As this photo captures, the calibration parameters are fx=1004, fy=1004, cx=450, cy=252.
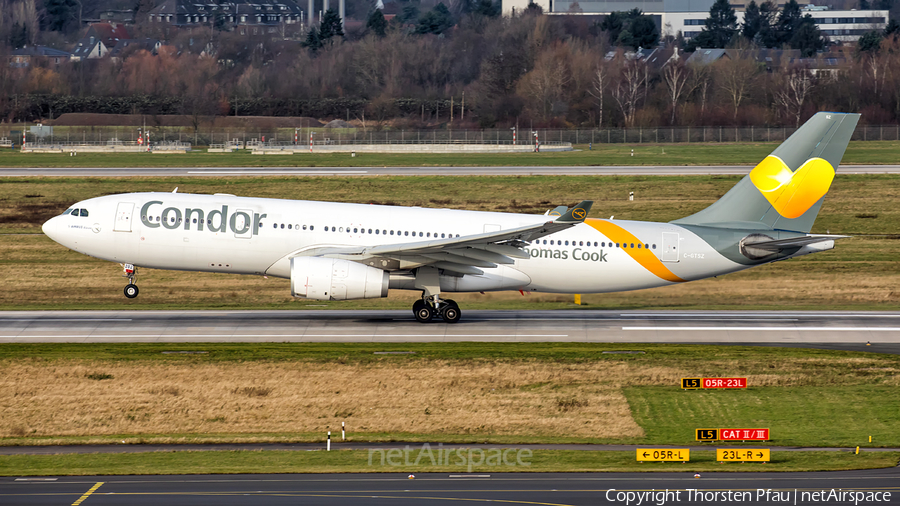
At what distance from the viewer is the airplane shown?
35.7m

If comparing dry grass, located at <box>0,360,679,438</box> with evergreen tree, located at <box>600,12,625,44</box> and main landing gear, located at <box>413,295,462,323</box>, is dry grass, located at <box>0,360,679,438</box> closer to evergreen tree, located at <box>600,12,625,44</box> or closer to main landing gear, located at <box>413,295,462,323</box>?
main landing gear, located at <box>413,295,462,323</box>

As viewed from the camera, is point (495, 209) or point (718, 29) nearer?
point (495, 209)

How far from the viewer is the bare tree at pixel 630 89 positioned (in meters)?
119

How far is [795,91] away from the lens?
116312 mm

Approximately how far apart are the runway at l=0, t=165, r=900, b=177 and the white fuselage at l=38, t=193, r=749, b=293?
3225 cm

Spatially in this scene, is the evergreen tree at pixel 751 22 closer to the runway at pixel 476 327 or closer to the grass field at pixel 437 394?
the runway at pixel 476 327

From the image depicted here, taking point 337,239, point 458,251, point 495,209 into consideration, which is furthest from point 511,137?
point 458,251

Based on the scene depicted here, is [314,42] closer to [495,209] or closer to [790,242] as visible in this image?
[495,209]

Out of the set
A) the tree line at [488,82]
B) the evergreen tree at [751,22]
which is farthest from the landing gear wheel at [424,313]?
the evergreen tree at [751,22]

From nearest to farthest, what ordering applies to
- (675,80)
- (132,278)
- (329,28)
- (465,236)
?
(465,236) → (132,278) → (675,80) → (329,28)

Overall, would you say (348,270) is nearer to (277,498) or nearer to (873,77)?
(277,498)

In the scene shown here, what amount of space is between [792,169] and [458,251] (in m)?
12.7

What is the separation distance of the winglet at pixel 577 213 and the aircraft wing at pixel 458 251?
955 millimetres

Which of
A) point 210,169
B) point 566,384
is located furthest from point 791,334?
point 210,169
